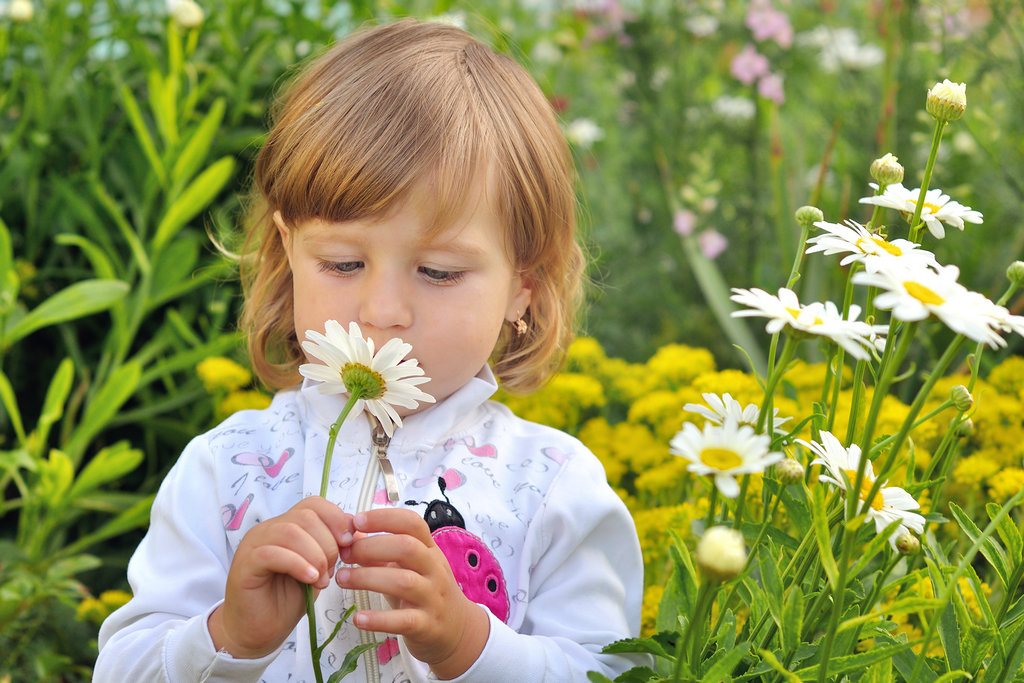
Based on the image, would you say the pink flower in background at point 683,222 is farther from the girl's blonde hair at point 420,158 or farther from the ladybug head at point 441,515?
the ladybug head at point 441,515

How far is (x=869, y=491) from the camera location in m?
0.87

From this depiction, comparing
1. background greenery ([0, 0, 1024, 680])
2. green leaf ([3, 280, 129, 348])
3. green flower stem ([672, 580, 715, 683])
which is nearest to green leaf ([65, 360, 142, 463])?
background greenery ([0, 0, 1024, 680])

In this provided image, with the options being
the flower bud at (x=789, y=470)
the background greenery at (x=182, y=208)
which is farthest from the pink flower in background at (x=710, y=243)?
the flower bud at (x=789, y=470)

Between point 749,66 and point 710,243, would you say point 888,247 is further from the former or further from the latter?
point 749,66

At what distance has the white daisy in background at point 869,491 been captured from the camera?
0.84 metres

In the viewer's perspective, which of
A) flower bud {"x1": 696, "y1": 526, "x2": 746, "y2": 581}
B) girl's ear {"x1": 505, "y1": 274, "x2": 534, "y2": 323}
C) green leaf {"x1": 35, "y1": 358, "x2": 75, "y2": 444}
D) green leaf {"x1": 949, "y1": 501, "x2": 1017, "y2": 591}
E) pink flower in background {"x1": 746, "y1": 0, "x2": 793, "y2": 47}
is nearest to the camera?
flower bud {"x1": 696, "y1": 526, "x2": 746, "y2": 581}

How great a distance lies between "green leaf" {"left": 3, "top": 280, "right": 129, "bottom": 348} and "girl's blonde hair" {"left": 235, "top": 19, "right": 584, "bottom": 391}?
33 centimetres

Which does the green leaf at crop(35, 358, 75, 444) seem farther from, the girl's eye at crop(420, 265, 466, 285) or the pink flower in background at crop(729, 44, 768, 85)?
the pink flower in background at crop(729, 44, 768, 85)

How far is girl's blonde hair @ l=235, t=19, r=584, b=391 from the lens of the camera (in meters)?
1.16

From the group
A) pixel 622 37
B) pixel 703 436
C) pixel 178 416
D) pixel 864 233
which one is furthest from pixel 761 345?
pixel 703 436

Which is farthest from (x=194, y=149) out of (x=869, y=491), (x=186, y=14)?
(x=869, y=491)

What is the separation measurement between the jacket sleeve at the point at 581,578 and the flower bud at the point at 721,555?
1.60ft

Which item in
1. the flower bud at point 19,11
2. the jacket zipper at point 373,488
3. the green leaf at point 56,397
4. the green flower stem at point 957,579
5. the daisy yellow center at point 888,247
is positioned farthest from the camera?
the flower bud at point 19,11

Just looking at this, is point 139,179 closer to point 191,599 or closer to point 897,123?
point 191,599
